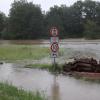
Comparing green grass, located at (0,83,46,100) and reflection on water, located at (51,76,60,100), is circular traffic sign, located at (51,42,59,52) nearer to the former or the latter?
reflection on water, located at (51,76,60,100)

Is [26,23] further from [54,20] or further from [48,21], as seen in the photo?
[54,20]

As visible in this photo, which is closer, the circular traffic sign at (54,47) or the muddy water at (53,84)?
the muddy water at (53,84)

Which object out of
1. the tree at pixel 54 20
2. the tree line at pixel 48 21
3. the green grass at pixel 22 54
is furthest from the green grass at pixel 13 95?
the tree at pixel 54 20

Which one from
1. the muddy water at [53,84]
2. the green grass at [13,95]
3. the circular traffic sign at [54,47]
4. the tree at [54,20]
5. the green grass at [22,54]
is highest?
the tree at [54,20]

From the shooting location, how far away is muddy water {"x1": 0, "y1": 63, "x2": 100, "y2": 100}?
12555mm

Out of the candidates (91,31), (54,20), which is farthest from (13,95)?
(54,20)

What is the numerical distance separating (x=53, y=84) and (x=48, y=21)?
8336 centimetres

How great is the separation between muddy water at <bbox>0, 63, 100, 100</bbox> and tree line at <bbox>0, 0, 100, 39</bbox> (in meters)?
72.9

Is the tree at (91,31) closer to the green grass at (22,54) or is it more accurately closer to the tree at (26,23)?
the tree at (26,23)

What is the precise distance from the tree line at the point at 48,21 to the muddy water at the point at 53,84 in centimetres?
7291

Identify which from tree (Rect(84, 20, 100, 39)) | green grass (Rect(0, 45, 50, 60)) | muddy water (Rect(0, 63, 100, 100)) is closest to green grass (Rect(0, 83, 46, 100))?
muddy water (Rect(0, 63, 100, 100))

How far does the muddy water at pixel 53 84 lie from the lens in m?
12.6

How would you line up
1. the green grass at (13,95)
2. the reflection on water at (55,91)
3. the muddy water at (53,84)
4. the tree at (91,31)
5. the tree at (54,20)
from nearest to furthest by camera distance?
1. the green grass at (13,95)
2. the reflection on water at (55,91)
3. the muddy water at (53,84)
4. the tree at (91,31)
5. the tree at (54,20)

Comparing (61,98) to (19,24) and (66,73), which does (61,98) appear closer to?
(66,73)
